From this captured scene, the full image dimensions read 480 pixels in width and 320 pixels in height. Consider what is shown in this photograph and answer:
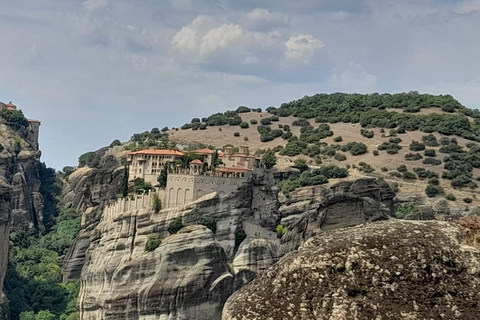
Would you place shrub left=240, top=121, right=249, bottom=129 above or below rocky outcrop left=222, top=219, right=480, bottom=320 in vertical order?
below

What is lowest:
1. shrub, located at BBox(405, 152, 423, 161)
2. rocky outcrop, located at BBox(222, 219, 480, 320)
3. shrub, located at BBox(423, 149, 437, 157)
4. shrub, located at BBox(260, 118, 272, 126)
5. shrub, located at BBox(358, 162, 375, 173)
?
shrub, located at BBox(358, 162, 375, 173)

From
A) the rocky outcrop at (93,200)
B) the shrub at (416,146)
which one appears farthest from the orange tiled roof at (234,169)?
the shrub at (416,146)

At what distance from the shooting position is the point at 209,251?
8225 centimetres

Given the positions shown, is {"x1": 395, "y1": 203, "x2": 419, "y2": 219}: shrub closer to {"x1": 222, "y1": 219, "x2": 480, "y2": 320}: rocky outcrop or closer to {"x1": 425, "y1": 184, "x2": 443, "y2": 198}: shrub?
{"x1": 425, "y1": 184, "x2": 443, "y2": 198}: shrub

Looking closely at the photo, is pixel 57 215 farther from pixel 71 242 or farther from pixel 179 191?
pixel 179 191

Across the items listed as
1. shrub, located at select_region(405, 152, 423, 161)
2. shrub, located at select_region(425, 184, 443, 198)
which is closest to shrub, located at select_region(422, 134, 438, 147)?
shrub, located at select_region(405, 152, 423, 161)

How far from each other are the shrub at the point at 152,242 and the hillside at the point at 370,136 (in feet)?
82.0

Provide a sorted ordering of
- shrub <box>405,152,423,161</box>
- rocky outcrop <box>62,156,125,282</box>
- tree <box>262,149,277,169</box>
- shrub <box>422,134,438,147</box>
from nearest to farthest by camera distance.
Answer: rocky outcrop <box>62,156,125,282</box>, tree <box>262,149,277,169</box>, shrub <box>405,152,423,161</box>, shrub <box>422,134,438,147</box>

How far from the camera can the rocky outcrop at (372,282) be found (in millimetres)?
9414

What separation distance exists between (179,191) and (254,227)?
8319 millimetres

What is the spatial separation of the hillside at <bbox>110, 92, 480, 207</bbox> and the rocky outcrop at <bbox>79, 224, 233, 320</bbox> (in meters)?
24.7

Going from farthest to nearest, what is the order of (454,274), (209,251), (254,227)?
(254,227) < (209,251) < (454,274)

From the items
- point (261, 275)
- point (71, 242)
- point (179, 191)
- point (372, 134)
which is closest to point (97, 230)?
point (179, 191)

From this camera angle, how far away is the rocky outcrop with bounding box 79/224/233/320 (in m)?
80.9
